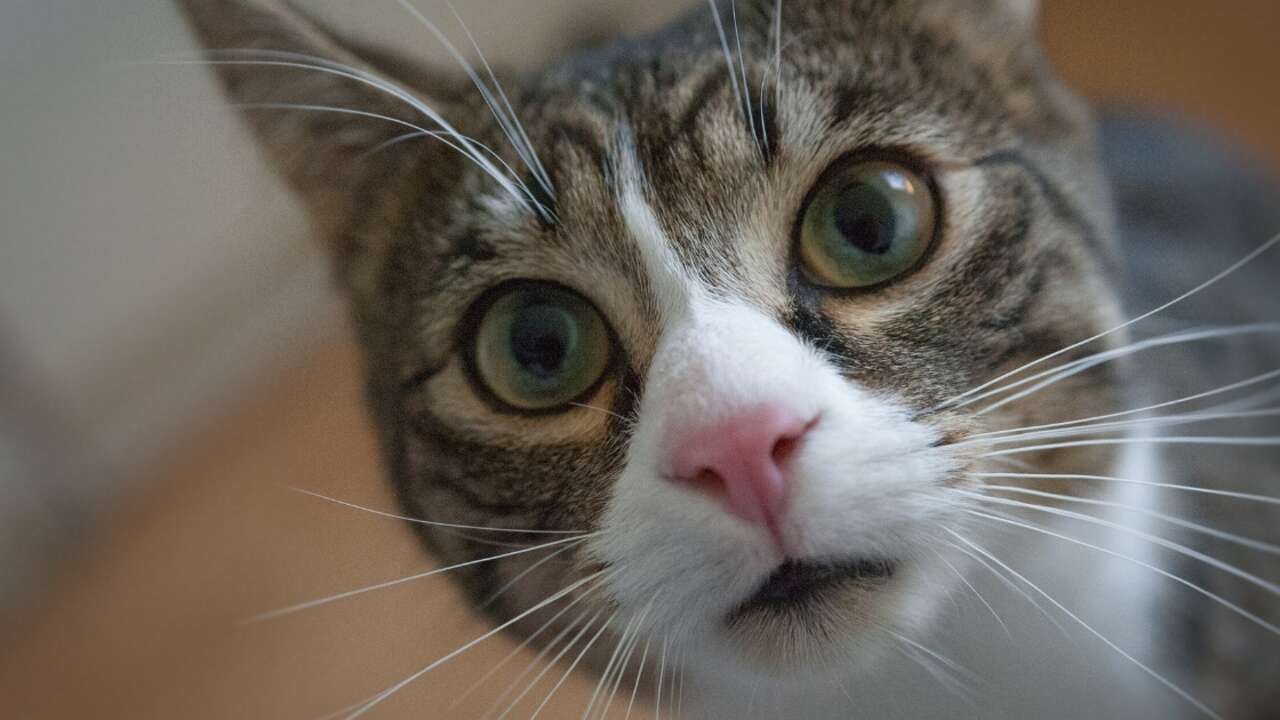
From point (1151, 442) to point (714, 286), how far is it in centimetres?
28

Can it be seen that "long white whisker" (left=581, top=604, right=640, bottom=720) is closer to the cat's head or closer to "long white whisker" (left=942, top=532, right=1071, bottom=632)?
the cat's head

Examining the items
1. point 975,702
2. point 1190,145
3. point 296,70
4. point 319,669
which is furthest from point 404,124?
point 1190,145

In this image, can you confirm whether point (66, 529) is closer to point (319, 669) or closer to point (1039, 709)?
point (319, 669)

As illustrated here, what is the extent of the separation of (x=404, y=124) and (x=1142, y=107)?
1.81ft

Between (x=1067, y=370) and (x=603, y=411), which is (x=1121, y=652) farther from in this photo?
(x=603, y=411)

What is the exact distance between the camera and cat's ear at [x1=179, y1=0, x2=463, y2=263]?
52cm

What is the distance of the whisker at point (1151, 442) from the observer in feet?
1.52

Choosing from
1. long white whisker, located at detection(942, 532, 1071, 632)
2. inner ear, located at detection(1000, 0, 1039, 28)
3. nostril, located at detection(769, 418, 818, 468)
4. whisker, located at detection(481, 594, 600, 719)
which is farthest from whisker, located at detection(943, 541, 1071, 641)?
inner ear, located at detection(1000, 0, 1039, 28)

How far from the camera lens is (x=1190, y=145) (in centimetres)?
73

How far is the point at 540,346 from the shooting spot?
506mm

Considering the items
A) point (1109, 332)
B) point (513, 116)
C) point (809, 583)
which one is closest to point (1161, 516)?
point (1109, 332)

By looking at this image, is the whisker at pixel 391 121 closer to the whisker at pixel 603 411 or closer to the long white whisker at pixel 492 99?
the long white whisker at pixel 492 99

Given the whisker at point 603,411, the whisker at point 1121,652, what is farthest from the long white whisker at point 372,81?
the whisker at point 1121,652

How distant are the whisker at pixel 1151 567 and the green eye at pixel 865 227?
0.14 meters
